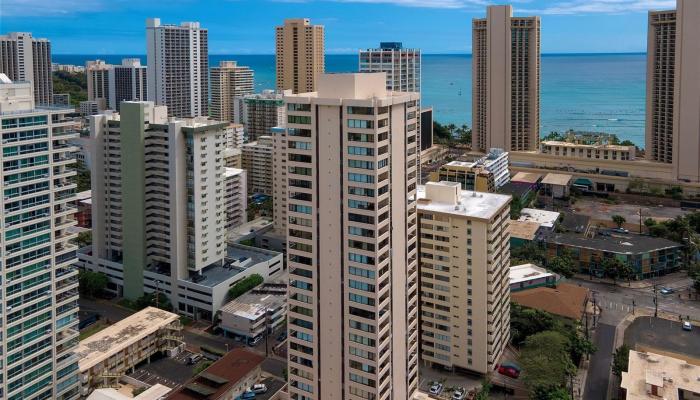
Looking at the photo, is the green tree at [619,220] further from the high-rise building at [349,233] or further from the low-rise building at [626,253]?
the high-rise building at [349,233]

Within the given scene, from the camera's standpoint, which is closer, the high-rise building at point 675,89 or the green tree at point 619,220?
the green tree at point 619,220

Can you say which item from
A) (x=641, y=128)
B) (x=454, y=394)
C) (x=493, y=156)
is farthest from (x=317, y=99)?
(x=641, y=128)

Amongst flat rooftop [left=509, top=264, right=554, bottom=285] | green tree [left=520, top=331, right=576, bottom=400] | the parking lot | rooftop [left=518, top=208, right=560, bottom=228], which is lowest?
the parking lot

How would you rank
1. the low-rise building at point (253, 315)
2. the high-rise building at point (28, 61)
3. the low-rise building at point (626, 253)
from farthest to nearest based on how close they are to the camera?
the high-rise building at point (28, 61) < the low-rise building at point (626, 253) < the low-rise building at point (253, 315)

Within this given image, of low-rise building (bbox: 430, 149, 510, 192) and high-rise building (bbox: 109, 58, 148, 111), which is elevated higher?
high-rise building (bbox: 109, 58, 148, 111)

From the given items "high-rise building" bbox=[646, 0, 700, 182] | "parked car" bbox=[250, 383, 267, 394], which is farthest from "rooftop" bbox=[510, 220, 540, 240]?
"parked car" bbox=[250, 383, 267, 394]

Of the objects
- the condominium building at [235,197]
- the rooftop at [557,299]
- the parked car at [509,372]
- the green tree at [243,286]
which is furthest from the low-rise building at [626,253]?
the condominium building at [235,197]

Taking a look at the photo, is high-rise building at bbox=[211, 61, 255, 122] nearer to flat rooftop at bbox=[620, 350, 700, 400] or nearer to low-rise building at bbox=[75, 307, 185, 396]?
low-rise building at bbox=[75, 307, 185, 396]
